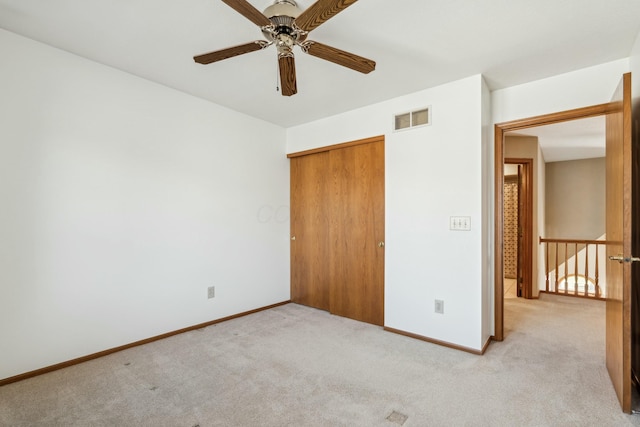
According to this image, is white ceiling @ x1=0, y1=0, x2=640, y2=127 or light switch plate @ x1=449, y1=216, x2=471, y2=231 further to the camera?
light switch plate @ x1=449, y1=216, x2=471, y2=231

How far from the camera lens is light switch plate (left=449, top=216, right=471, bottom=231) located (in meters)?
2.66

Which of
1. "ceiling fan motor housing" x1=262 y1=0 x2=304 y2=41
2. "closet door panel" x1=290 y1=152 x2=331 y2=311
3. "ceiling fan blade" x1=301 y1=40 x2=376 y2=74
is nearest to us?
"ceiling fan motor housing" x1=262 y1=0 x2=304 y2=41

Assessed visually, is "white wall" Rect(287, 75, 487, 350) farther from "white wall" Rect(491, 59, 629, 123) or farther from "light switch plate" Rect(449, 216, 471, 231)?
"white wall" Rect(491, 59, 629, 123)

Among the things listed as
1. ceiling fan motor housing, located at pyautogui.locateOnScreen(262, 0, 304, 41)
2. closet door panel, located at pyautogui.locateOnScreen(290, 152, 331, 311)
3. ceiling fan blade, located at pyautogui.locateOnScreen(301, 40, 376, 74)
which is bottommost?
closet door panel, located at pyautogui.locateOnScreen(290, 152, 331, 311)

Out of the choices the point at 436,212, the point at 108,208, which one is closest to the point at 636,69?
the point at 436,212

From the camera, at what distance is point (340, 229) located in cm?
366

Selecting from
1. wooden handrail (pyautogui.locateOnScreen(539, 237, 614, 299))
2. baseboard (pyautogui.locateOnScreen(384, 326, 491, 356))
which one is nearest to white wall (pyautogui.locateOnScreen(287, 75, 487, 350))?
baseboard (pyautogui.locateOnScreen(384, 326, 491, 356))

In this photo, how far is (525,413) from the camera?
181 centimetres

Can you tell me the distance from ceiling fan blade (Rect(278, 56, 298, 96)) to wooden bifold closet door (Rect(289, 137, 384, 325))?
4.68 feet

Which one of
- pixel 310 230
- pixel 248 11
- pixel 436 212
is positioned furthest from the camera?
pixel 310 230

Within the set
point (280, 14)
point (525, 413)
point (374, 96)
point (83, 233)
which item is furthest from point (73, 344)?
point (374, 96)

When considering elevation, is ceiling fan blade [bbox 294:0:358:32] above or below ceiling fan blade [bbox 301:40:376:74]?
above

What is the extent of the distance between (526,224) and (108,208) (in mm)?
5228

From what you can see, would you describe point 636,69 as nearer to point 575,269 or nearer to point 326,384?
point 326,384
